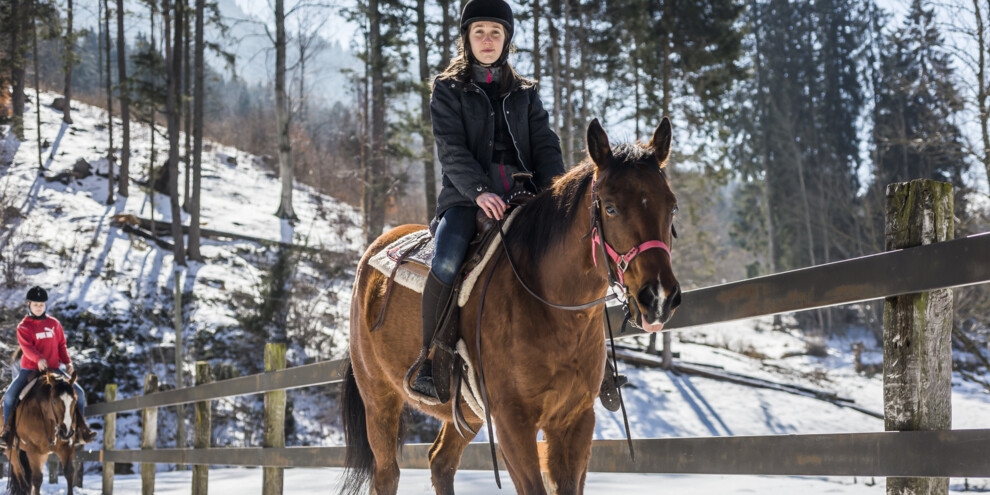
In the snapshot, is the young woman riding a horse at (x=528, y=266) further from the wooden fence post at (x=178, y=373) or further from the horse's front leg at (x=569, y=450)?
the wooden fence post at (x=178, y=373)

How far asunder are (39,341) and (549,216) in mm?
9559

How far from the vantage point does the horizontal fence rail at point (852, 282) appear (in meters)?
2.46

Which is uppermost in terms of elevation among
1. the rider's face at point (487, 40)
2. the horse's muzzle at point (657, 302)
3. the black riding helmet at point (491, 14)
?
the black riding helmet at point (491, 14)

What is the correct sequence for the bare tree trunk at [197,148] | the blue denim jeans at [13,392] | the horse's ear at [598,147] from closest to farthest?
the horse's ear at [598,147]
the blue denim jeans at [13,392]
the bare tree trunk at [197,148]

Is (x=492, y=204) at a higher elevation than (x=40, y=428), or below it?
higher

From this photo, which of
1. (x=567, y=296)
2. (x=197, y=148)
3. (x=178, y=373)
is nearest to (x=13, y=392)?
(x=178, y=373)

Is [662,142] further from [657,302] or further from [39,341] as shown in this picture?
[39,341]

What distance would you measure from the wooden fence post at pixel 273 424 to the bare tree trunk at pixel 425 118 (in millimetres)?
12250

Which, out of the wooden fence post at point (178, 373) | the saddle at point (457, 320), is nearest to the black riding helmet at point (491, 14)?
the saddle at point (457, 320)

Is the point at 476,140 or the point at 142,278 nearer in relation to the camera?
the point at 476,140

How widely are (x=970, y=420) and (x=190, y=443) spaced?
17.4 m

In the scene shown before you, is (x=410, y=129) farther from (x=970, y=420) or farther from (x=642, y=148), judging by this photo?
(x=642, y=148)

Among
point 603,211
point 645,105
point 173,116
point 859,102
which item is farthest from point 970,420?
point 859,102

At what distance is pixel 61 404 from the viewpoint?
1022 centimetres
